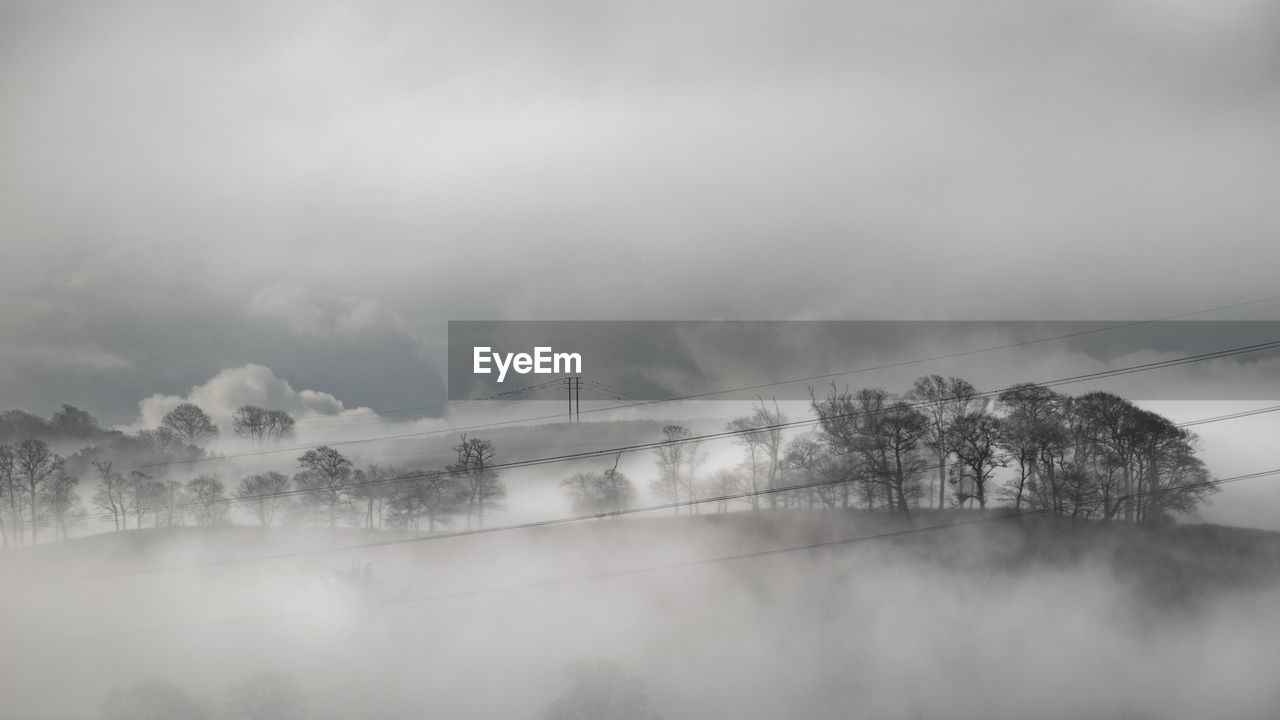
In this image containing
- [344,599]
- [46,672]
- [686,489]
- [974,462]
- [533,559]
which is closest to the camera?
[974,462]

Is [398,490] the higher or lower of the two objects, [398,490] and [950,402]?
the lower

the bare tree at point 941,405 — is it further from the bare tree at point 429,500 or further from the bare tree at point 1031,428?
the bare tree at point 429,500

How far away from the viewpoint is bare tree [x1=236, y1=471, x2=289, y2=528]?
169 feet

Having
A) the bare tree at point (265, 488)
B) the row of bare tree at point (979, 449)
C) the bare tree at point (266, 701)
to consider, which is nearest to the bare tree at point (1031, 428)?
the row of bare tree at point (979, 449)

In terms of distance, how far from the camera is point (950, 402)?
5194 centimetres

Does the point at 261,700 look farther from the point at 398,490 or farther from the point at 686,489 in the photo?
the point at 686,489

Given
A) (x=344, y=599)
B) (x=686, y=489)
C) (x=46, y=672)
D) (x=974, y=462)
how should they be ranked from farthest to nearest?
(x=46, y=672) < (x=344, y=599) < (x=686, y=489) < (x=974, y=462)

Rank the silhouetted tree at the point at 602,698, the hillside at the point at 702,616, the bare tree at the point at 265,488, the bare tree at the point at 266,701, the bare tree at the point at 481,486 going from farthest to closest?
the hillside at the point at 702,616, the bare tree at the point at 266,701, the silhouetted tree at the point at 602,698, the bare tree at the point at 265,488, the bare tree at the point at 481,486

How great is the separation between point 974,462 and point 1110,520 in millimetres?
15409

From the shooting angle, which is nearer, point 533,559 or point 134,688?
point 134,688

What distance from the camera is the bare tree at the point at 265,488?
51438 mm

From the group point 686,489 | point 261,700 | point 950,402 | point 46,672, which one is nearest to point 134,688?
point 261,700

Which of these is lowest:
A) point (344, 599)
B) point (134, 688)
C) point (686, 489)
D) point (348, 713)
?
point (348, 713)

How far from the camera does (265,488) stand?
172 feet
